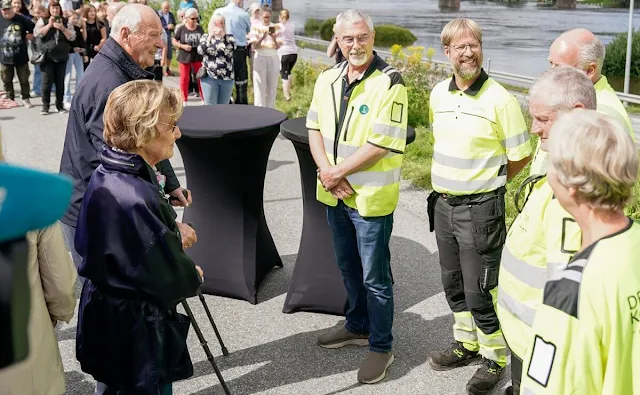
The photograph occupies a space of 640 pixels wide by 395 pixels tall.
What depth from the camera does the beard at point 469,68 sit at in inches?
144

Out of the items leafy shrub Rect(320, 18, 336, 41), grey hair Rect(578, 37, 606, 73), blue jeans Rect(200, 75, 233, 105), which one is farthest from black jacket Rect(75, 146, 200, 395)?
leafy shrub Rect(320, 18, 336, 41)

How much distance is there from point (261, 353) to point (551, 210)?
2.40 meters

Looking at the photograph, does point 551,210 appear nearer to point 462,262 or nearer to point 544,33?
point 462,262

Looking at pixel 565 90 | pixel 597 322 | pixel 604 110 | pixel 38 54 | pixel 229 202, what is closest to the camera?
pixel 597 322

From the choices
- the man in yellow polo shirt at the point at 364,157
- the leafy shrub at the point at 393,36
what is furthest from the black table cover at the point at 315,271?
the leafy shrub at the point at 393,36

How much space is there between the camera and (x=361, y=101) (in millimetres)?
3717

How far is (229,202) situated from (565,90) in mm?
2854

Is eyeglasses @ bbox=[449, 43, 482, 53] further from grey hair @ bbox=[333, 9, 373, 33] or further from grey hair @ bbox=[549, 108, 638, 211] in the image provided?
grey hair @ bbox=[549, 108, 638, 211]

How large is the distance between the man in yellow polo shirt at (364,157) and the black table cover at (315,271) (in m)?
0.65

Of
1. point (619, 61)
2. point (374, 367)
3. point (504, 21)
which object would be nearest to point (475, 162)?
point (374, 367)

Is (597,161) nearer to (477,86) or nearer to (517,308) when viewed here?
(517,308)

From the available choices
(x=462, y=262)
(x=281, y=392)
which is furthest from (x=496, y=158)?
(x=281, y=392)

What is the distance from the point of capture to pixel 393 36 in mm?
35188

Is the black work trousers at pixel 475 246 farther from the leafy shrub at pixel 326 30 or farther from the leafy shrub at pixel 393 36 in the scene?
the leafy shrub at pixel 326 30
